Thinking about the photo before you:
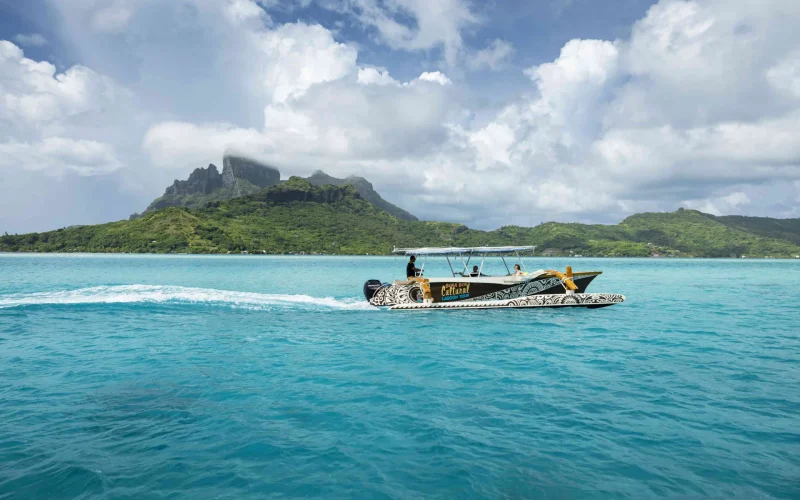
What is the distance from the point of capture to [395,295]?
27734mm

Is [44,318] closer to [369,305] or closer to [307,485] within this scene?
[369,305]

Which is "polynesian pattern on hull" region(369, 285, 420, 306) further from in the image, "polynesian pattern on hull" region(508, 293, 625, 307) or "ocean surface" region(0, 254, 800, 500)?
"ocean surface" region(0, 254, 800, 500)

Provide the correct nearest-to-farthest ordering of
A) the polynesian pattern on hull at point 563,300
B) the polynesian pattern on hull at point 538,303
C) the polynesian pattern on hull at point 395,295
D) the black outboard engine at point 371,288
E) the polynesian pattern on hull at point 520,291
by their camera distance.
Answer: the polynesian pattern on hull at point 538,303, the polynesian pattern on hull at point 520,291, the polynesian pattern on hull at point 563,300, the polynesian pattern on hull at point 395,295, the black outboard engine at point 371,288

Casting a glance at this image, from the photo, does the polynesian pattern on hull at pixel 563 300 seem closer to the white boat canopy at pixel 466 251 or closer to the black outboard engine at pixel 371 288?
the white boat canopy at pixel 466 251

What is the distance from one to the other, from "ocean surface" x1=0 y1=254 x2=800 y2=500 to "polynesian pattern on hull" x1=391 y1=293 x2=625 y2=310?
21.8 feet

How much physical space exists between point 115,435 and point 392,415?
5.33m

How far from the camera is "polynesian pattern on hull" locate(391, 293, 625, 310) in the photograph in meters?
27.0

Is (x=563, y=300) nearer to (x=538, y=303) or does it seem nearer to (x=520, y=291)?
(x=538, y=303)

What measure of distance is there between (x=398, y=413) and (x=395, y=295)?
59.3 feet

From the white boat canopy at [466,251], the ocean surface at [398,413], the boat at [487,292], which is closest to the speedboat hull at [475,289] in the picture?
the boat at [487,292]

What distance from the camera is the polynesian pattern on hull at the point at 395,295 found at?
90.4 ft

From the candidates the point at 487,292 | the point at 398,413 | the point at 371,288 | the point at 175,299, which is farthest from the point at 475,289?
the point at 175,299

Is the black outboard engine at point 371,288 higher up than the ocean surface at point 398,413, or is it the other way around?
the black outboard engine at point 371,288

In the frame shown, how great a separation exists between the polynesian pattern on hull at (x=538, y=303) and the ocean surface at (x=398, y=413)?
6.65 m
